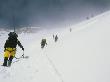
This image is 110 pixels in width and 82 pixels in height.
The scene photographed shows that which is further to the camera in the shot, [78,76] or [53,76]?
[53,76]

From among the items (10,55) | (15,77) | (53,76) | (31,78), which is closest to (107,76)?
(53,76)

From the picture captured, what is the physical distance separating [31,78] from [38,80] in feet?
1.99

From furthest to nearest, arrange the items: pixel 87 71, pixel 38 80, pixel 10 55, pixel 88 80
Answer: pixel 10 55 < pixel 38 80 < pixel 87 71 < pixel 88 80

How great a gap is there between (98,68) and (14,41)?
4835mm

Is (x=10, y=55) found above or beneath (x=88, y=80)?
above

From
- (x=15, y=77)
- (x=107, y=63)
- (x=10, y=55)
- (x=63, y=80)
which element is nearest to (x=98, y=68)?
(x=107, y=63)

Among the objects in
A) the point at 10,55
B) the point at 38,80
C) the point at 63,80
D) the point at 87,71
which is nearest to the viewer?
the point at 87,71

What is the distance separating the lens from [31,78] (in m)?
9.39

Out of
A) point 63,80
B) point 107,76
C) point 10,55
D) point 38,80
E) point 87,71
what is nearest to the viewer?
point 107,76

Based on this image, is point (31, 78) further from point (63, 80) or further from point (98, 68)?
point (98, 68)

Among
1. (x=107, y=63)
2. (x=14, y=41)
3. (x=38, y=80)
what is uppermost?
(x=14, y=41)

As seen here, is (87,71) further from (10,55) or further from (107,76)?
(10,55)

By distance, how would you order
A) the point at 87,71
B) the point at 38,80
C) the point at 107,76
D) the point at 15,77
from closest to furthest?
the point at 107,76 → the point at 87,71 → the point at 38,80 → the point at 15,77

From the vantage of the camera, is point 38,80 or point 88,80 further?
point 38,80
